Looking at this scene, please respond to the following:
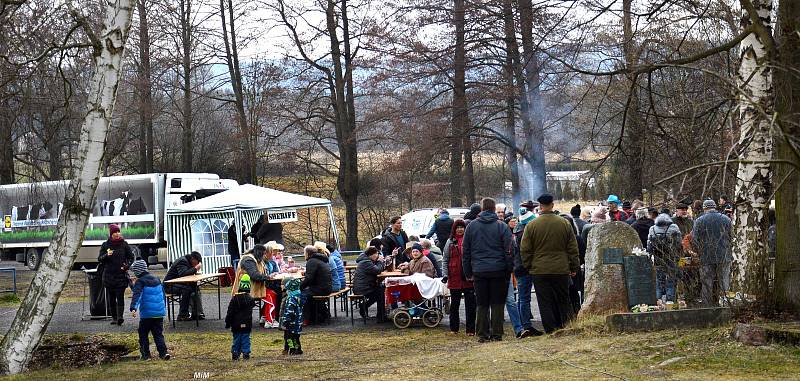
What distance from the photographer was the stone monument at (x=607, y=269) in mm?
13070

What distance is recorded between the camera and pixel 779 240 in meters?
10.3

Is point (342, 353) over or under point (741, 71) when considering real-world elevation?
under

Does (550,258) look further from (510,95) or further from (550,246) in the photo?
(510,95)

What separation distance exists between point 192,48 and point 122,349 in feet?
99.7

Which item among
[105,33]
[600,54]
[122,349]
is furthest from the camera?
[600,54]

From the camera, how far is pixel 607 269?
13227 mm

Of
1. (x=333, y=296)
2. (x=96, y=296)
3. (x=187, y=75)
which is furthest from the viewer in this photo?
(x=187, y=75)

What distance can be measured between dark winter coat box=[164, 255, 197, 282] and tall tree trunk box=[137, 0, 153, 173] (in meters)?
13.4

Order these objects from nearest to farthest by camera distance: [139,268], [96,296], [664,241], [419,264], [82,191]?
1. [82,191]
2. [139,268]
3. [664,241]
4. [419,264]
5. [96,296]

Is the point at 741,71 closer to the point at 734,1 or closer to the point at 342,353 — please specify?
the point at 734,1

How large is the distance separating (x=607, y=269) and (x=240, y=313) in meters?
4.71

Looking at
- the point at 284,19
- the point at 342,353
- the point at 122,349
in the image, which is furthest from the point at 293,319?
the point at 284,19

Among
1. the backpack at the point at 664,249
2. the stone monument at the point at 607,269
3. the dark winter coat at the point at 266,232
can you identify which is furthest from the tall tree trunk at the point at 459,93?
the stone monument at the point at 607,269

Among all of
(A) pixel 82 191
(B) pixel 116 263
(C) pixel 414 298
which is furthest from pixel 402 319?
(A) pixel 82 191
